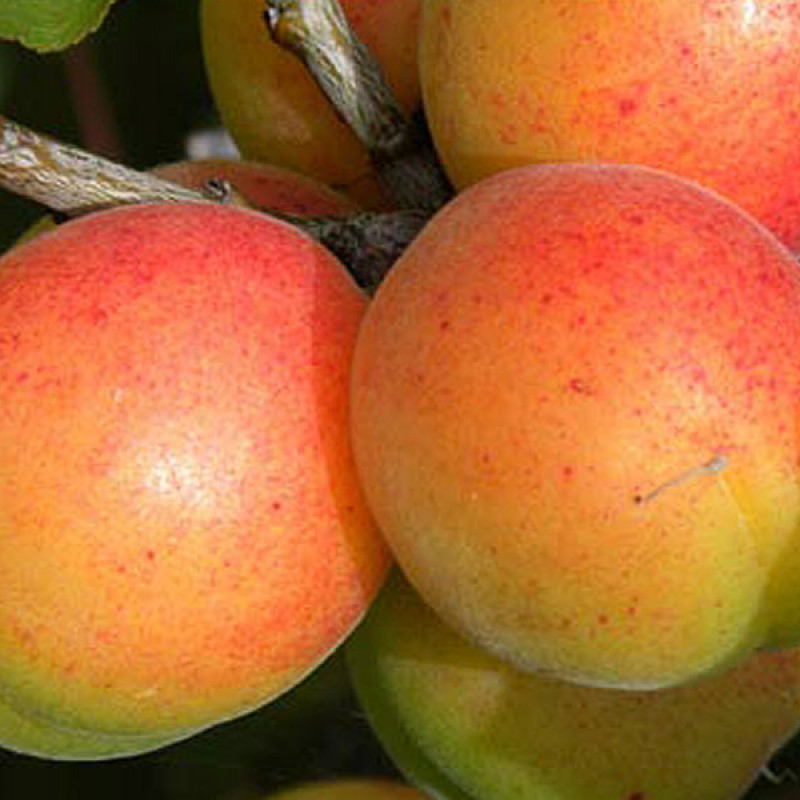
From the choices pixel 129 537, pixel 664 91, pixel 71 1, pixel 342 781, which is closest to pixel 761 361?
pixel 664 91

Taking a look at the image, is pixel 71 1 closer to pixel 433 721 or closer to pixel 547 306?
pixel 547 306

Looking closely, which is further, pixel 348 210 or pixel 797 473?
pixel 348 210

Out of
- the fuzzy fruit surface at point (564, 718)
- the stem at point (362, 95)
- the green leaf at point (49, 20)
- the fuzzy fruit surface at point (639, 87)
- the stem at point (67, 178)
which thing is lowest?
the fuzzy fruit surface at point (564, 718)

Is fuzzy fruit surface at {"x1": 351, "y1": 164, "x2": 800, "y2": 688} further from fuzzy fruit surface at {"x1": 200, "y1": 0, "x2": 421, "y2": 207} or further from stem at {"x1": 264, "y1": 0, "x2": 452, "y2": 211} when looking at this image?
fuzzy fruit surface at {"x1": 200, "y1": 0, "x2": 421, "y2": 207}

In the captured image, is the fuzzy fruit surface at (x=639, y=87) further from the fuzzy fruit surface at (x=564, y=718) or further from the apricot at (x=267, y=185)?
the fuzzy fruit surface at (x=564, y=718)

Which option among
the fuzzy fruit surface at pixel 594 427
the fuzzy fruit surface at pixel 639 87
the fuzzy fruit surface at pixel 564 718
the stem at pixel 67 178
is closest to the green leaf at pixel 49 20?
the stem at pixel 67 178

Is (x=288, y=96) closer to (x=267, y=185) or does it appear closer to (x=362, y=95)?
(x=267, y=185)
